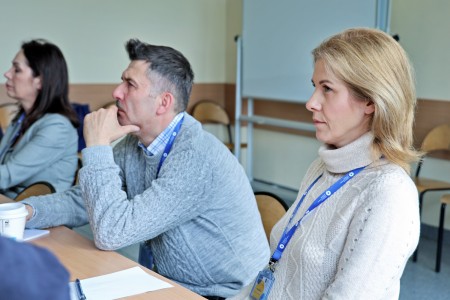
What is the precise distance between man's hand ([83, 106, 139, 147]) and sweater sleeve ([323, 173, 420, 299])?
86cm

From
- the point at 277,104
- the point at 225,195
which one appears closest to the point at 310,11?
the point at 277,104

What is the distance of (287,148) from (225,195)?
3.60m

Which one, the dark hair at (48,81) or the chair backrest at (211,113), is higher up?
the dark hair at (48,81)

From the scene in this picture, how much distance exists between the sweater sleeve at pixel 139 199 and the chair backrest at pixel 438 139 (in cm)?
Answer: 266

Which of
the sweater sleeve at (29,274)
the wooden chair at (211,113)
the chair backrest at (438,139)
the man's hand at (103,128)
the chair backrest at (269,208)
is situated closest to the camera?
the sweater sleeve at (29,274)

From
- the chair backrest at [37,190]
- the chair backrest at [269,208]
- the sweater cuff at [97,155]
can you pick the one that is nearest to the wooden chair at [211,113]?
the chair backrest at [37,190]

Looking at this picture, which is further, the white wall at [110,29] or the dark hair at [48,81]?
the white wall at [110,29]

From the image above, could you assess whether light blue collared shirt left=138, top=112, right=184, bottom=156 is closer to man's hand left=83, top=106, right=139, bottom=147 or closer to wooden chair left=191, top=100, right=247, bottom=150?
man's hand left=83, top=106, right=139, bottom=147

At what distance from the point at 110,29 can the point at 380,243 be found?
4.50 m

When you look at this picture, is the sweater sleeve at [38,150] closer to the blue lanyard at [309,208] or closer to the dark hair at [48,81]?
the dark hair at [48,81]

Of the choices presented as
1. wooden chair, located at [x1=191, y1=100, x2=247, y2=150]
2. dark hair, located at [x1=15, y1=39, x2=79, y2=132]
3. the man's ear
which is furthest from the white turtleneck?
wooden chair, located at [x1=191, y1=100, x2=247, y2=150]

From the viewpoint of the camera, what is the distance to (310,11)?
4.51m

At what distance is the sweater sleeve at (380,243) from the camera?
1105 millimetres

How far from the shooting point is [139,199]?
5.02 feet
